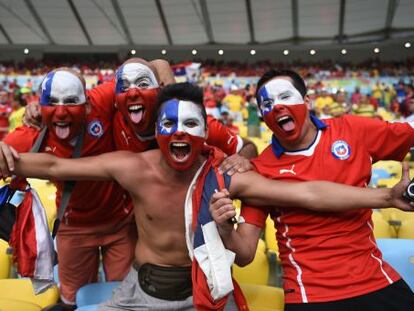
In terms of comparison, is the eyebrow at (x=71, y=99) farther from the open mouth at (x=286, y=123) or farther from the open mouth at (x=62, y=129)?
the open mouth at (x=286, y=123)

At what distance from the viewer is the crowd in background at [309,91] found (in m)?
9.14

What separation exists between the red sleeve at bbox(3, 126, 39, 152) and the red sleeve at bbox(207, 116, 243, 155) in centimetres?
91

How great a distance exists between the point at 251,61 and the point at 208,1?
239 inches

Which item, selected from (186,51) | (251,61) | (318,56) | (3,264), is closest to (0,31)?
(186,51)

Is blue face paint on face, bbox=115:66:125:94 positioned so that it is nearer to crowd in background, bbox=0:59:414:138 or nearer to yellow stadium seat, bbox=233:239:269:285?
yellow stadium seat, bbox=233:239:269:285

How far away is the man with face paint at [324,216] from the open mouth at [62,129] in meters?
0.95

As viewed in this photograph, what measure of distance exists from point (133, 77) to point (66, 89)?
0.33 m

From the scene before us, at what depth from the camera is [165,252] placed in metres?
2.32

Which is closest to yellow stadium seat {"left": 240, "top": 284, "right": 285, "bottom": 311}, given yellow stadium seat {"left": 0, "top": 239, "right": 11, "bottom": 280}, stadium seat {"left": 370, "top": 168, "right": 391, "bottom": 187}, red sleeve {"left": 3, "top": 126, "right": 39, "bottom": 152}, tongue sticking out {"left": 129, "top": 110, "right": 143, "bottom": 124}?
tongue sticking out {"left": 129, "top": 110, "right": 143, "bottom": 124}

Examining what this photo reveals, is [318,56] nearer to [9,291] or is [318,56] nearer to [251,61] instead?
[251,61]

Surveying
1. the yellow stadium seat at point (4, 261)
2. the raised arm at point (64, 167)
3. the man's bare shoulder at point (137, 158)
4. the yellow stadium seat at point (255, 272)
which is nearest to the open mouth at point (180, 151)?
the man's bare shoulder at point (137, 158)

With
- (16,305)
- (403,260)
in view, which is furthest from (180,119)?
(403,260)

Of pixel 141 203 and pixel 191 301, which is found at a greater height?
pixel 141 203

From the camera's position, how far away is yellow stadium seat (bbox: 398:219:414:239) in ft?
10.5
